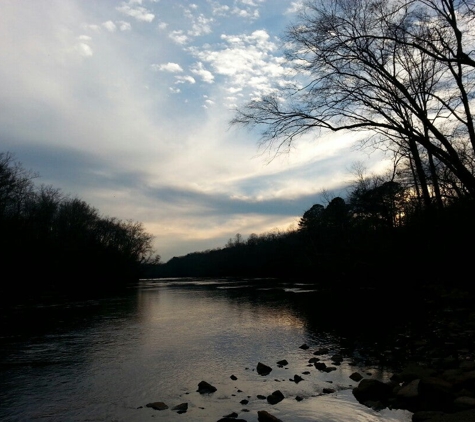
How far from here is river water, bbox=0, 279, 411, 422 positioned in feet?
25.6

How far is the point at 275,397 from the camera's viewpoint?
8.30 metres

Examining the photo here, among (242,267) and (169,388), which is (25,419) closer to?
(169,388)

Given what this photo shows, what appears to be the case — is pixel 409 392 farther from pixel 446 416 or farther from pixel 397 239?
pixel 397 239

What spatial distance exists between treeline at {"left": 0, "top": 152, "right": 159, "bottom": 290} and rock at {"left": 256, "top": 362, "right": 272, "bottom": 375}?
123 feet

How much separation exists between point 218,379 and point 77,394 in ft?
11.1

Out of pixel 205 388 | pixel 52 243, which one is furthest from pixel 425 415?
pixel 52 243

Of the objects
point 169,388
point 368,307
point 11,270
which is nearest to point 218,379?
point 169,388

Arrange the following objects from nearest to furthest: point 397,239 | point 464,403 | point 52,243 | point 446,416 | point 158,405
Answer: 1. point 446,416
2. point 464,403
3. point 158,405
4. point 397,239
5. point 52,243

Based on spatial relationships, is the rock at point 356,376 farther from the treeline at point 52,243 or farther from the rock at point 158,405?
the treeline at point 52,243

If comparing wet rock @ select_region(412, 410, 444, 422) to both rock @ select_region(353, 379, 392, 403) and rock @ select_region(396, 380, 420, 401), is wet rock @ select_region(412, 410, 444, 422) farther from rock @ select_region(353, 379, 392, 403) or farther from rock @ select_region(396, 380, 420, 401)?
rock @ select_region(353, 379, 392, 403)

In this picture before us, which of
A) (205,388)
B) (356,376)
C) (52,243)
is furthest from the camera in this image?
(52,243)

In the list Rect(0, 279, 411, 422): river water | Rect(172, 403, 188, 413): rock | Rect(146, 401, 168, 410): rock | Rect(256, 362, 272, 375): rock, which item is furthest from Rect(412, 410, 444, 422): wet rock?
Rect(146, 401, 168, 410): rock

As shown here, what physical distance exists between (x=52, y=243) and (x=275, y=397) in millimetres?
54195

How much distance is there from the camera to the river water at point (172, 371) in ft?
25.6
